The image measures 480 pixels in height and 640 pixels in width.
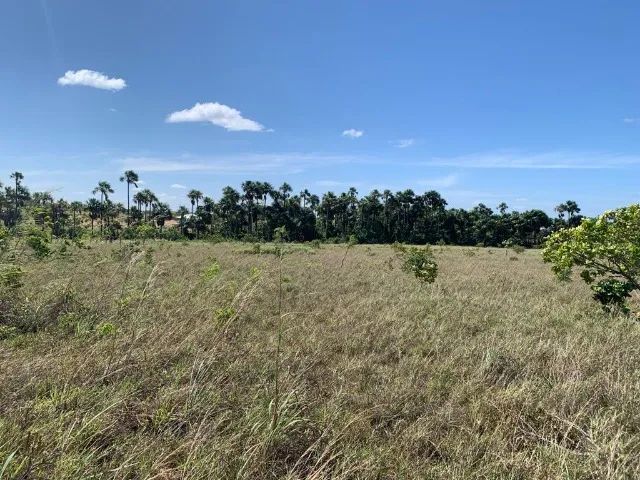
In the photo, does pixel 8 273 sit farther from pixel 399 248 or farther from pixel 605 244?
pixel 399 248

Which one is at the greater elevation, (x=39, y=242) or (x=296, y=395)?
(x=39, y=242)

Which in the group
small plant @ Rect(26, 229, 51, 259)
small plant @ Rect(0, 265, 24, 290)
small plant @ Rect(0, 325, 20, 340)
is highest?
small plant @ Rect(26, 229, 51, 259)

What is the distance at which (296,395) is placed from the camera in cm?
351

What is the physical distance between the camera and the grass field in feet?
8.57

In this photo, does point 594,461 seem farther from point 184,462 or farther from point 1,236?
point 1,236

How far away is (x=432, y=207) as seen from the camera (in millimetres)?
82250

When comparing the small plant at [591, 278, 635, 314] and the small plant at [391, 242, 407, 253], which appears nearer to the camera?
the small plant at [591, 278, 635, 314]

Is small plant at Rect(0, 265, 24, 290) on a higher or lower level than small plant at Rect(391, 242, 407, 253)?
higher

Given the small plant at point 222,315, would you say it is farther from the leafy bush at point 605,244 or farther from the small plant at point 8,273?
the leafy bush at point 605,244

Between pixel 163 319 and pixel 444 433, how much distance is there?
138 inches

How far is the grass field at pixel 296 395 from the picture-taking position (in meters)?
2.61

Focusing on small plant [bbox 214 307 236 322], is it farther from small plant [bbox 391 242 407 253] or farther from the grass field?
small plant [bbox 391 242 407 253]

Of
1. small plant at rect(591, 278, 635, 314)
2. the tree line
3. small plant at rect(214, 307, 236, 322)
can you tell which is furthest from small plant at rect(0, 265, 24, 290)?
the tree line

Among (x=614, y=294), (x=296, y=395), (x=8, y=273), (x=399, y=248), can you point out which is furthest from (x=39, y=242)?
(x=399, y=248)
